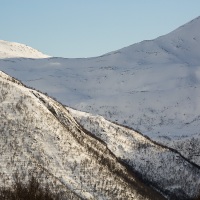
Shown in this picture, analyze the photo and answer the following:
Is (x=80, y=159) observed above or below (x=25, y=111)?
below

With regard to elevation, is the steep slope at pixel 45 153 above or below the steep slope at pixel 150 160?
above

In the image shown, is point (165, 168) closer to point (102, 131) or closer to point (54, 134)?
point (102, 131)

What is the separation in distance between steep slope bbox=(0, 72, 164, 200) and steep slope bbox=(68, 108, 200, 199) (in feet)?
70.7

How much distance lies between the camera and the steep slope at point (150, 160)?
99.3m

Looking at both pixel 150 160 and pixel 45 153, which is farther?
pixel 150 160

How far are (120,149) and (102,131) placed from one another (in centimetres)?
691

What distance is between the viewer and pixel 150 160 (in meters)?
105

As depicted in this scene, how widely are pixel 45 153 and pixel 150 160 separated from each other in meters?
44.7

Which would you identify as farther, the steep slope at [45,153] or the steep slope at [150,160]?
the steep slope at [150,160]

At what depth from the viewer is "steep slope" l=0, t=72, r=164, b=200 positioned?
59.6 m

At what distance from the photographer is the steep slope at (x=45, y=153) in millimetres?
59594

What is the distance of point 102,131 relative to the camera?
105938mm

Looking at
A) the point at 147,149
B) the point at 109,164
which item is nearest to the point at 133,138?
the point at 147,149

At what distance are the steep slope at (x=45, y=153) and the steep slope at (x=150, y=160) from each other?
21.6 meters
